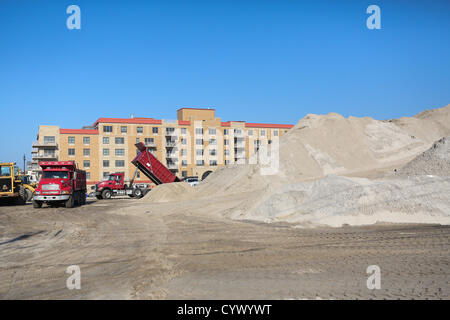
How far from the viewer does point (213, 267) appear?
8.04 meters

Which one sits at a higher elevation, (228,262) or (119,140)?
(119,140)

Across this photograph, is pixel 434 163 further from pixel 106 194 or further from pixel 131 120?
pixel 131 120

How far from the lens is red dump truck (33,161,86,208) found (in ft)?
83.2

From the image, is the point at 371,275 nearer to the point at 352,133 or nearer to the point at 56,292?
the point at 56,292

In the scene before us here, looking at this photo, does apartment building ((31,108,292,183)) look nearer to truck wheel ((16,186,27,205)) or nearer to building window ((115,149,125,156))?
building window ((115,149,125,156))

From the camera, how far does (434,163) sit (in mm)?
18781

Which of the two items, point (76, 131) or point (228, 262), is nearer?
point (228, 262)

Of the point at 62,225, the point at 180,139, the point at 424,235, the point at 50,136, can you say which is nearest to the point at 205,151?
the point at 180,139

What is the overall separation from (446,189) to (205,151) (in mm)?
64891

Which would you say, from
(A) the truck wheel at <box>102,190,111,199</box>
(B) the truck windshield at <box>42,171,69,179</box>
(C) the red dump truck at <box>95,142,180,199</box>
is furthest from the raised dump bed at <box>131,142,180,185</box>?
(B) the truck windshield at <box>42,171,69,179</box>

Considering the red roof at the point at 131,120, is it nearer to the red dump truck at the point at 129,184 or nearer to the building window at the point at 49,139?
the building window at the point at 49,139

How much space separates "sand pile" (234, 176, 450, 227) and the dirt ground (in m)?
1.07

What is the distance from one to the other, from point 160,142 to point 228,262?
223ft

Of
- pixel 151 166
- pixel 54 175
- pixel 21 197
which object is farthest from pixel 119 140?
pixel 54 175
